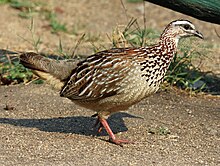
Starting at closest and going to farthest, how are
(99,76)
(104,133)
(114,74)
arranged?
(114,74) < (99,76) < (104,133)

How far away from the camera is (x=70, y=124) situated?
734 centimetres

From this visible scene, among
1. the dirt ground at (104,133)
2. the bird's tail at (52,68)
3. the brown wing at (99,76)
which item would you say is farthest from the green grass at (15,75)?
the brown wing at (99,76)

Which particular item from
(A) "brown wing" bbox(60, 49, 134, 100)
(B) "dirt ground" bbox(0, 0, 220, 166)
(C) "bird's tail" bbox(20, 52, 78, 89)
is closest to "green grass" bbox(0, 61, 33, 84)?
(B) "dirt ground" bbox(0, 0, 220, 166)

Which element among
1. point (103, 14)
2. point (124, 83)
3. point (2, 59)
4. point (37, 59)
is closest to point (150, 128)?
point (124, 83)

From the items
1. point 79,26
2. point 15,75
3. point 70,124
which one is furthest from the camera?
point 79,26

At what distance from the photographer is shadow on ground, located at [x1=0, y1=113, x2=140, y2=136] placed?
716 centimetres

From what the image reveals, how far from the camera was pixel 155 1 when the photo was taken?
8109 millimetres

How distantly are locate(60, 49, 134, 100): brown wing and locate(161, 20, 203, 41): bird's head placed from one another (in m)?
0.46

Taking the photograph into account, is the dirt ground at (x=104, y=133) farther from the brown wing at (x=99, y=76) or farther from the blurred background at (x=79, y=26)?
the blurred background at (x=79, y=26)

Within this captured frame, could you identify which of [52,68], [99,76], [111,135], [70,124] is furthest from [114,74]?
[70,124]

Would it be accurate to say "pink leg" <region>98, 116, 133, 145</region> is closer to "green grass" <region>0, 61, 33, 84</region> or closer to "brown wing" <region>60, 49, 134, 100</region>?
"brown wing" <region>60, 49, 134, 100</region>

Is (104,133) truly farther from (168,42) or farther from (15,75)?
(15,75)

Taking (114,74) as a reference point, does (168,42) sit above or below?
above

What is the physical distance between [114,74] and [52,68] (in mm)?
813
